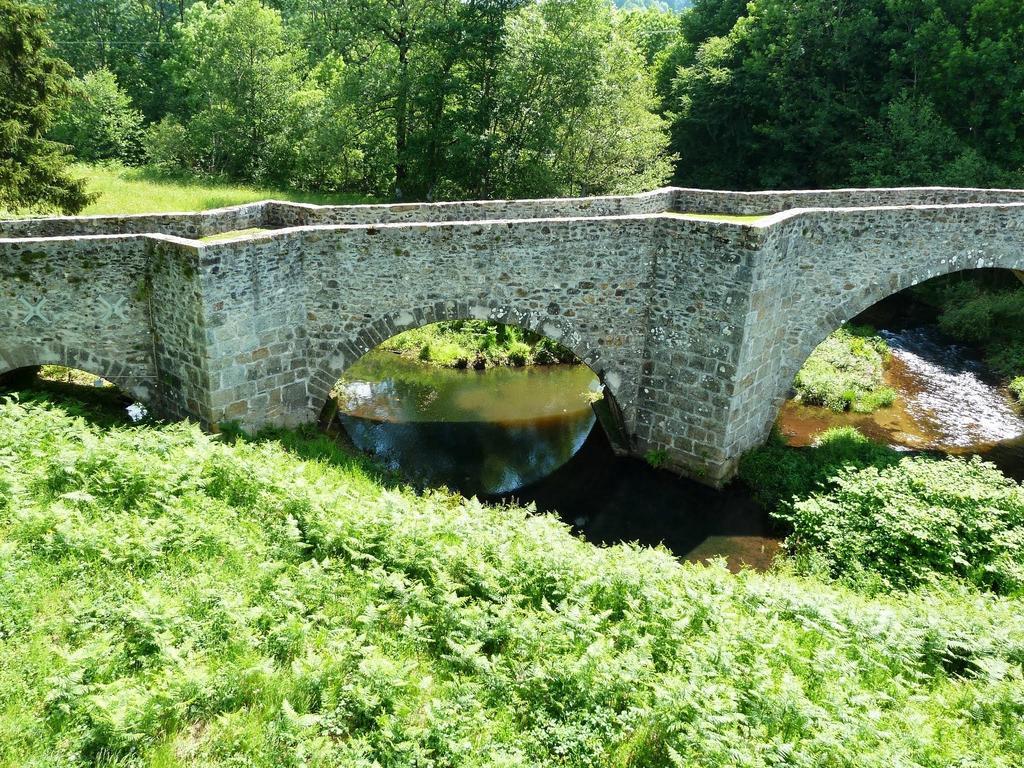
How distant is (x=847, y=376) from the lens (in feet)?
64.8

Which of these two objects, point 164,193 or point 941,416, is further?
point 164,193

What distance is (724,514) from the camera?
45.0 ft

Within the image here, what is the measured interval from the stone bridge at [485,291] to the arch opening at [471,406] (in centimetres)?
96

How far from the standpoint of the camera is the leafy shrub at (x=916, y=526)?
10.9m

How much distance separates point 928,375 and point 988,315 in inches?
144

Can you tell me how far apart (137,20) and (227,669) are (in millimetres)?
48800

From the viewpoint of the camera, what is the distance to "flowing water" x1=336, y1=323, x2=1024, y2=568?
13.6 m

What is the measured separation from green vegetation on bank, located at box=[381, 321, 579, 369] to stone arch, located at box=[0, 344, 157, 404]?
8736mm

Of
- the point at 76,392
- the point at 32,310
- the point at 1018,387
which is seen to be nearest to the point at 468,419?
the point at 76,392

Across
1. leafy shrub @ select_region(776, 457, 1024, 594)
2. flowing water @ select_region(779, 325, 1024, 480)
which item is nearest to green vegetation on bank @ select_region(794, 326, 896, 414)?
flowing water @ select_region(779, 325, 1024, 480)

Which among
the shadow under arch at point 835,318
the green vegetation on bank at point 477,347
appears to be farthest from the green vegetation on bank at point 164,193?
the shadow under arch at point 835,318

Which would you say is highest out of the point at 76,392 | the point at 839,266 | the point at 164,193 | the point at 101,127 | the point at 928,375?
the point at 101,127

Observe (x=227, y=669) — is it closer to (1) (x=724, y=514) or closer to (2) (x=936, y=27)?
(1) (x=724, y=514)

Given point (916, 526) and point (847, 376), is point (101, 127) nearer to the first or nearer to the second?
point (847, 376)
